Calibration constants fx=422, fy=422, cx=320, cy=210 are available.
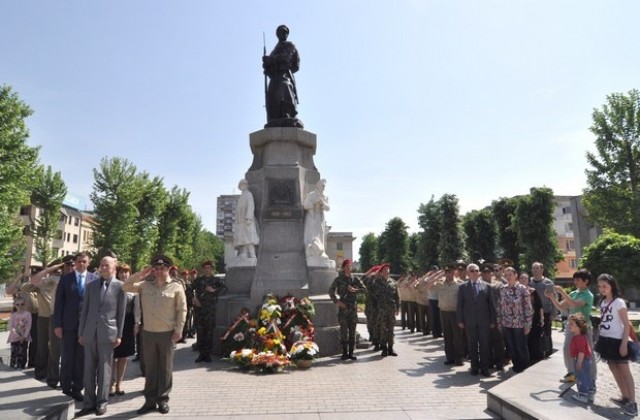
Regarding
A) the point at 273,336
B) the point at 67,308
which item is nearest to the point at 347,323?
the point at 273,336

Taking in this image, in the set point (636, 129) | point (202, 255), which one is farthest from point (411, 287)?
point (202, 255)

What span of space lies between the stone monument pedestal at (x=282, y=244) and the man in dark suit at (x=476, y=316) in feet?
9.58

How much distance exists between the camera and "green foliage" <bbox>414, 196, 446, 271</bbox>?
136 ft

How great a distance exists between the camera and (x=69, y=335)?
5.87 m

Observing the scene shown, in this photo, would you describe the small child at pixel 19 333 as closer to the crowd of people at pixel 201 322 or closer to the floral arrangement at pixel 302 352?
the crowd of people at pixel 201 322

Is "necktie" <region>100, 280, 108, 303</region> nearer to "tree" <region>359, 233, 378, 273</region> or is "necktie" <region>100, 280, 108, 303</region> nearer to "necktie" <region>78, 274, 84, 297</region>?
"necktie" <region>78, 274, 84, 297</region>

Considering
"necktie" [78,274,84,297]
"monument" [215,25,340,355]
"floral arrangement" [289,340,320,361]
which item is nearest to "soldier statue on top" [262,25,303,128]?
"monument" [215,25,340,355]

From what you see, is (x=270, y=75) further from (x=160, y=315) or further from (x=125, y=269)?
(x=160, y=315)

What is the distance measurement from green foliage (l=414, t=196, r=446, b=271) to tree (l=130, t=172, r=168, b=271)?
24.5 metres

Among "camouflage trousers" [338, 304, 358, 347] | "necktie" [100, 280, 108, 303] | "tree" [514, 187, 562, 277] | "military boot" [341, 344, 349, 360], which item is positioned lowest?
"military boot" [341, 344, 349, 360]

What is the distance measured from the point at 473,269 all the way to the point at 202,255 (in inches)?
1954

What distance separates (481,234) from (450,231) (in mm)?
3672

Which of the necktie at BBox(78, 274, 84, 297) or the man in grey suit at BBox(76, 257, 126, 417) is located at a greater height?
the necktie at BBox(78, 274, 84, 297)

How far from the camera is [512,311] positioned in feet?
23.9
